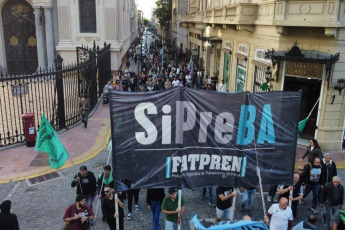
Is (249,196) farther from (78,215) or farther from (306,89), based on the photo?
(306,89)

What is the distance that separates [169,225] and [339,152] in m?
8.76

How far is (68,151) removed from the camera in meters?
12.1

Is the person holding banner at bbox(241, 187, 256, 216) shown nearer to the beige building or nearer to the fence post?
the beige building

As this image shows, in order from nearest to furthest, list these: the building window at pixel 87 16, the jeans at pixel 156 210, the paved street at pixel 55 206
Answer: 1. the jeans at pixel 156 210
2. the paved street at pixel 55 206
3. the building window at pixel 87 16

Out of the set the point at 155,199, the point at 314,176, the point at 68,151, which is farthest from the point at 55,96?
the point at 314,176

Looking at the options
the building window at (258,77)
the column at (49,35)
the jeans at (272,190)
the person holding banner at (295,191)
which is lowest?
the jeans at (272,190)

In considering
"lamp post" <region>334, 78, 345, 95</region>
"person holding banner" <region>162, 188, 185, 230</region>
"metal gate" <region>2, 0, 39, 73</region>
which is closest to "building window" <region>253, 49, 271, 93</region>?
"lamp post" <region>334, 78, 345, 95</region>

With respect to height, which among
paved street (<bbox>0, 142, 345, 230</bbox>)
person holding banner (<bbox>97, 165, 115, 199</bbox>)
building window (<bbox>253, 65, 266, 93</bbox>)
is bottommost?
paved street (<bbox>0, 142, 345, 230</bbox>)

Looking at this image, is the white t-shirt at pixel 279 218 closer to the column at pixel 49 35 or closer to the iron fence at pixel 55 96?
the iron fence at pixel 55 96

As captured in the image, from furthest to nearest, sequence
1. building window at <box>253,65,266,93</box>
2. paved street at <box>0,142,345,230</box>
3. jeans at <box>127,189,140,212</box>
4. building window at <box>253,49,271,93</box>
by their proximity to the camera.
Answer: building window at <box>253,65,266,93</box>, building window at <box>253,49,271,93</box>, jeans at <box>127,189,140,212</box>, paved street at <box>0,142,345,230</box>

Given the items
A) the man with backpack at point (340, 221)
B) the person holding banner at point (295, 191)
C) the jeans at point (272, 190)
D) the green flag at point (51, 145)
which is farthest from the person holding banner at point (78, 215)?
the jeans at point (272, 190)

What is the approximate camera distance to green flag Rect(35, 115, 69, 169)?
8117 millimetres

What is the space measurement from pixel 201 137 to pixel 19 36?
93.5ft

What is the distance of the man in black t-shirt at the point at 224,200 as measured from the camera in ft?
22.4
